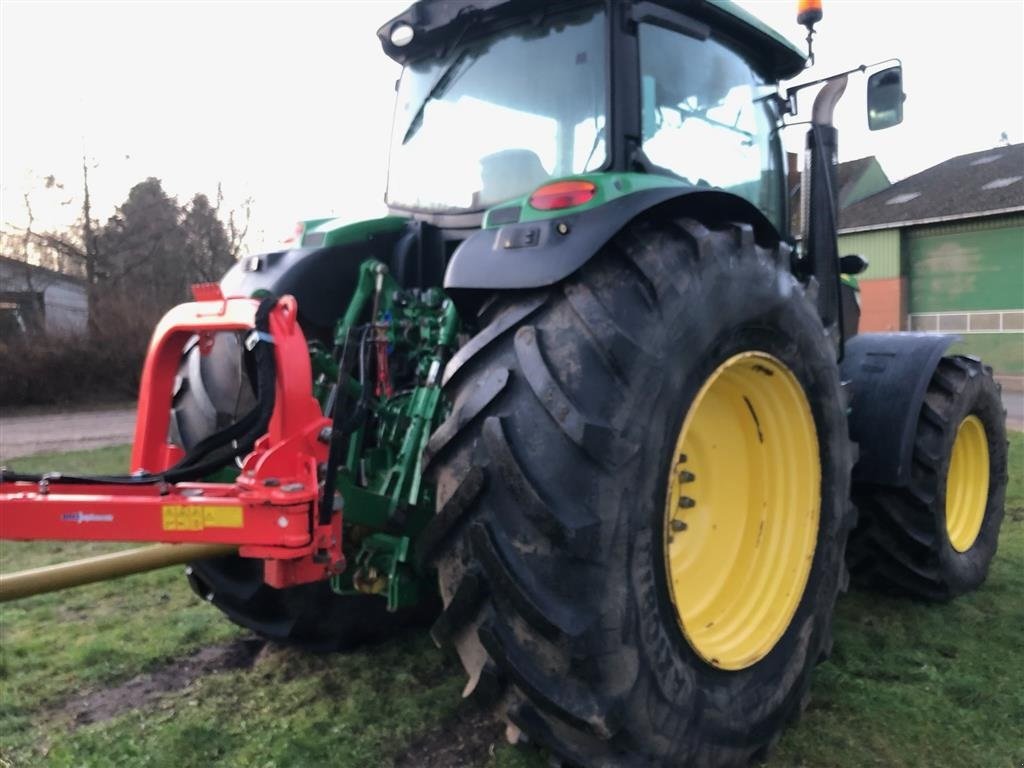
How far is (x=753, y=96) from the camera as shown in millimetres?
3318

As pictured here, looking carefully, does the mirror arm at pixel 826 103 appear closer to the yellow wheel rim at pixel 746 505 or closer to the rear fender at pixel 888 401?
the rear fender at pixel 888 401

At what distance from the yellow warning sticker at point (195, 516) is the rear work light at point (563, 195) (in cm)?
103

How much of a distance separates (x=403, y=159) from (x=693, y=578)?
6.22ft

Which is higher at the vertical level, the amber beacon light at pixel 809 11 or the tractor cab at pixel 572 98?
the amber beacon light at pixel 809 11

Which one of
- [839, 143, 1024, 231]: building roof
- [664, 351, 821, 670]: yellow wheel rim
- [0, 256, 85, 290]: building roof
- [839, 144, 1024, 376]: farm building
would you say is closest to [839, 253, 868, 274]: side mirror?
[664, 351, 821, 670]: yellow wheel rim

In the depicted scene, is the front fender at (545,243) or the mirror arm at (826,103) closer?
the front fender at (545,243)

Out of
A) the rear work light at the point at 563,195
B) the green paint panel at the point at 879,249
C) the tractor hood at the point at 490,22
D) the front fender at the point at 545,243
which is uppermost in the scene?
the green paint panel at the point at 879,249

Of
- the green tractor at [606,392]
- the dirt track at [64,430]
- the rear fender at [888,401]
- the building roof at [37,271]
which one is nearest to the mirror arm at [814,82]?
the green tractor at [606,392]

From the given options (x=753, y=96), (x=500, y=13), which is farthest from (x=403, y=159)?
(x=753, y=96)

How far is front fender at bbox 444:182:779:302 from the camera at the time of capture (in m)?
1.99

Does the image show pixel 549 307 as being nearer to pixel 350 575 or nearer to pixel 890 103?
pixel 350 575

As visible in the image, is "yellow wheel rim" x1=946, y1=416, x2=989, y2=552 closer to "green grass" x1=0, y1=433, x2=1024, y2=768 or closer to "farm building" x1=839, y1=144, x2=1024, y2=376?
"green grass" x1=0, y1=433, x2=1024, y2=768

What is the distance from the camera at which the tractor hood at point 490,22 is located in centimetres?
280

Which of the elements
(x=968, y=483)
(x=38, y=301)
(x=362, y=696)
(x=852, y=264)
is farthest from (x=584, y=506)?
(x=38, y=301)
